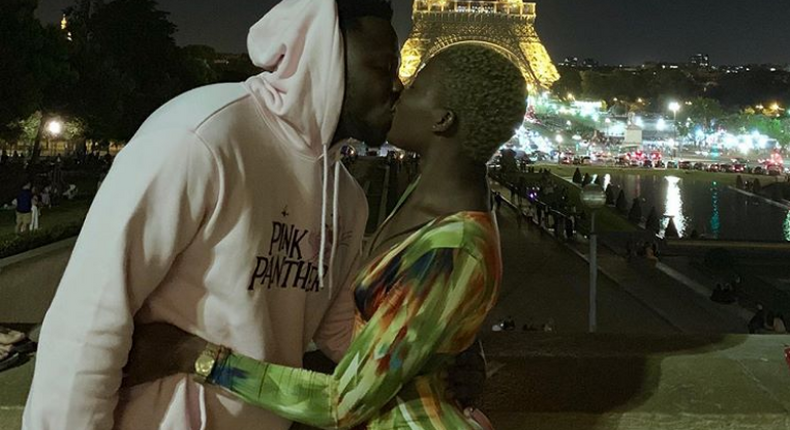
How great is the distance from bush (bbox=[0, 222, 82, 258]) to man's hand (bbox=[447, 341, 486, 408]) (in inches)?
461

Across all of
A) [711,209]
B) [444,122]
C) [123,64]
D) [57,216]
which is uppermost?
[123,64]

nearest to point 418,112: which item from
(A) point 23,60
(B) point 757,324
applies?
(B) point 757,324

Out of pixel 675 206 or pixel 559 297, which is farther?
pixel 675 206

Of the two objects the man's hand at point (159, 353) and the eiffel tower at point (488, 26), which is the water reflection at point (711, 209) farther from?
the eiffel tower at point (488, 26)

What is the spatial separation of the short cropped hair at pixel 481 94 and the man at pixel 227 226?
0.59ft

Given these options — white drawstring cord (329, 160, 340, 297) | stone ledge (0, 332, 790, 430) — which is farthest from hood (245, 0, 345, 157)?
stone ledge (0, 332, 790, 430)

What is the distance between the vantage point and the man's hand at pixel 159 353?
73.0 inches

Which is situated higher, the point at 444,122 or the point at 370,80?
the point at 370,80

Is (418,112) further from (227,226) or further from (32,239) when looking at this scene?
(32,239)

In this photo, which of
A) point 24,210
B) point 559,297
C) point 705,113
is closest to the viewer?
point 559,297

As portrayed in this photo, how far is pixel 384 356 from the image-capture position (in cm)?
174

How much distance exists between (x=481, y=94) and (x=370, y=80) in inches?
10.9

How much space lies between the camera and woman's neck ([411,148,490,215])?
74.3 inches

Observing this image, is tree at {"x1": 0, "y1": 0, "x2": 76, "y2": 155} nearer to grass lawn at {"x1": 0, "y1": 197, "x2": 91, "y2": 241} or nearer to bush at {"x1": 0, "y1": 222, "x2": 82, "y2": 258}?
grass lawn at {"x1": 0, "y1": 197, "x2": 91, "y2": 241}
